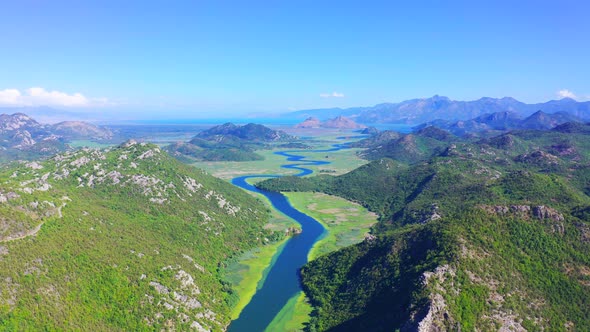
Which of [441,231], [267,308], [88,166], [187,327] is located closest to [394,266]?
[441,231]

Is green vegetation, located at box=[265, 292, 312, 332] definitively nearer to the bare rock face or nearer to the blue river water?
the blue river water

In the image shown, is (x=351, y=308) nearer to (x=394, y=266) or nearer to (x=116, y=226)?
(x=394, y=266)

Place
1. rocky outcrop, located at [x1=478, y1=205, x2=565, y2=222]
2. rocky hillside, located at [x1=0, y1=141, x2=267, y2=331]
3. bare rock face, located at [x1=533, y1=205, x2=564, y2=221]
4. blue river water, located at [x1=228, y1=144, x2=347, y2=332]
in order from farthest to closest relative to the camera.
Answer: rocky outcrop, located at [x1=478, y1=205, x2=565, y2=222], bare rock face, located at [x1=533, y1=205, x2=564, y2=221], blue river water, located at [x1=228, y1=144, x2=347, y2=332], rocky hillside, located at [x1=0, y1=141, x2=267, y2=331]

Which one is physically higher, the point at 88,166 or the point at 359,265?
the point at 88,166

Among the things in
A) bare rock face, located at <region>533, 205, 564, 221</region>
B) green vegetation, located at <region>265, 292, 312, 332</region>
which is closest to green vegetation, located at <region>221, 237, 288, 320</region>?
green vegetation, located at <region>265, 292, 312, 332</region>

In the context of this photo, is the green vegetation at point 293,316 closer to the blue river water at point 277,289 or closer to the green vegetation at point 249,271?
the blue river water at point 277,289

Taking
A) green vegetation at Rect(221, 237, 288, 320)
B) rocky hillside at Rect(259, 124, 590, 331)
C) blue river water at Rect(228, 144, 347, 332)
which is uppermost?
rocky hillside at Rect(259, 124, 590, 331)

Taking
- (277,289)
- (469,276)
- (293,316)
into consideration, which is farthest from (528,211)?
(277,289)

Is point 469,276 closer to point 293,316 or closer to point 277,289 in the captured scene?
point 293,316
